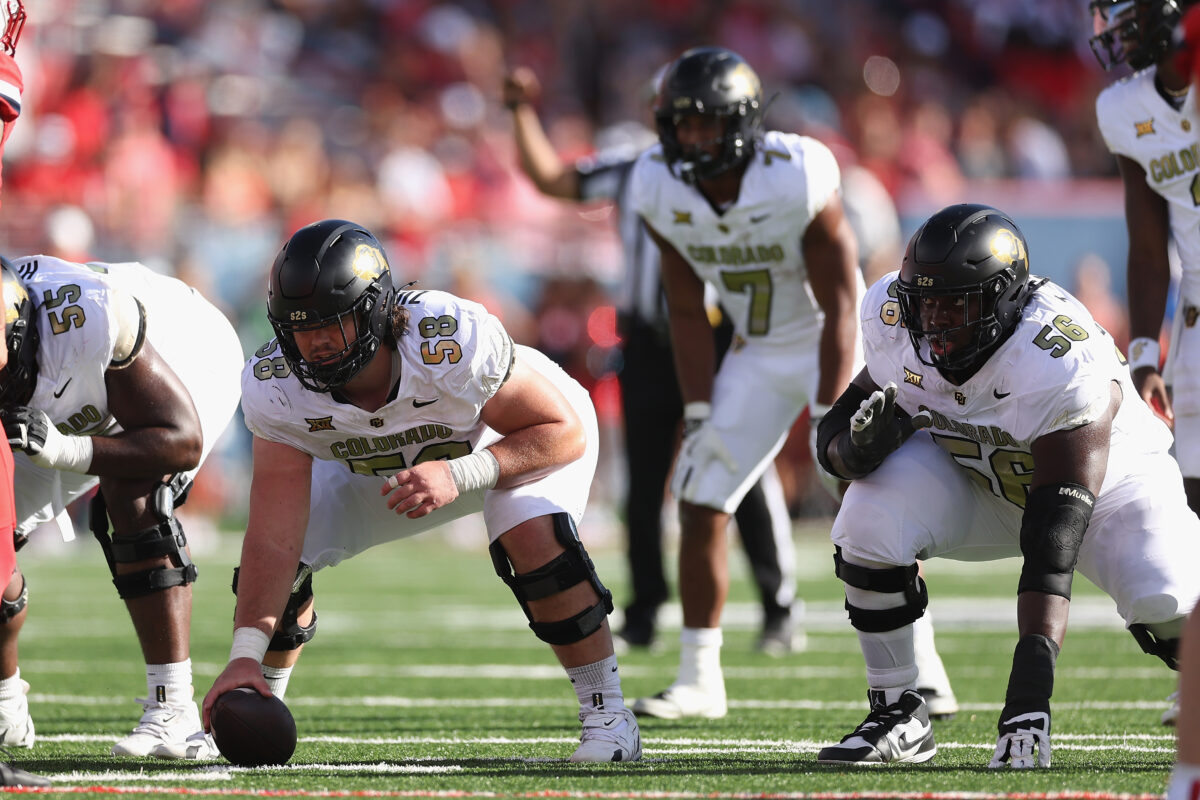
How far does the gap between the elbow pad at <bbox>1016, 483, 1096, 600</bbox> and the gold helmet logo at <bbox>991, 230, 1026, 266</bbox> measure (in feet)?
1.74

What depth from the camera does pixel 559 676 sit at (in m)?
6.08

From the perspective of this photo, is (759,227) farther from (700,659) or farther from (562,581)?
(562,581)

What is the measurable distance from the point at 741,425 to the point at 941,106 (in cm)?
1080

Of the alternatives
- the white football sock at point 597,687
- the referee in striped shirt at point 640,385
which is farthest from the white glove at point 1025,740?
the referee in striped shirt at point 640,385

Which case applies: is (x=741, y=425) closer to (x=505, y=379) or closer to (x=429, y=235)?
(x=505, y=379)

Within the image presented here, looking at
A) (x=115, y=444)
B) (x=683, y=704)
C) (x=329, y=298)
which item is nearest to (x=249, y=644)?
(x=115, y=444)

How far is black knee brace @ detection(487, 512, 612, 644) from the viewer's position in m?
3.95

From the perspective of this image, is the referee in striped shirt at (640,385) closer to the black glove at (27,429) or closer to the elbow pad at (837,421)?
the elbow pad at (837,421)

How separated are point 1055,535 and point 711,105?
7.36 ft

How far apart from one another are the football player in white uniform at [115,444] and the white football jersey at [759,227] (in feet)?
5.84

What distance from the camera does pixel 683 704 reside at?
5098 mm

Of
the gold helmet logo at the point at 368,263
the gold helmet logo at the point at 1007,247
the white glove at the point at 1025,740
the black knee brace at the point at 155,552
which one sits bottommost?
the white glove at the point at 1025,740

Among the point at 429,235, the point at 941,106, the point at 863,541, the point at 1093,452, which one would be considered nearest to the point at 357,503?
the point at 863,541

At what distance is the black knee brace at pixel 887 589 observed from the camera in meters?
4.01
